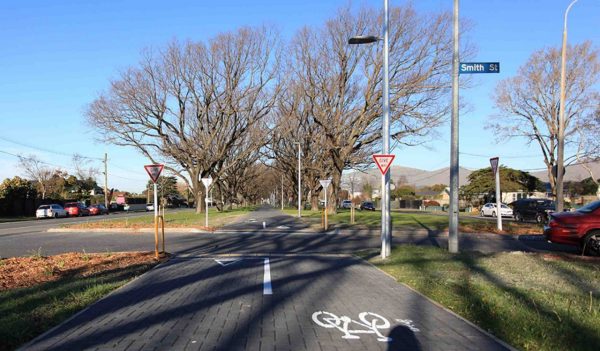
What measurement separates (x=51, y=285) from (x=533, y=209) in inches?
1273

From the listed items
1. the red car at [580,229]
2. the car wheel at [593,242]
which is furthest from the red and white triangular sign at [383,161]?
the car wheel at [593,242]

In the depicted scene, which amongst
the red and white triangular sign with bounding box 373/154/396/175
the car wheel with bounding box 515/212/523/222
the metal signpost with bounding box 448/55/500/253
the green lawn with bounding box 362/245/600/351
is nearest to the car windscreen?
the green lawn with bounding box 362/245/600/351

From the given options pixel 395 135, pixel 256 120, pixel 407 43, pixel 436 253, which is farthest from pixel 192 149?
pixel 436 253

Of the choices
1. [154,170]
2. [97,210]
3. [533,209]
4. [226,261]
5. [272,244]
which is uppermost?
[154,170]

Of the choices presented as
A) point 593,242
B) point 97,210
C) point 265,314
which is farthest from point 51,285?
point 97,210

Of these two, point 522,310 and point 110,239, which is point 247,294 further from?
point 110,239

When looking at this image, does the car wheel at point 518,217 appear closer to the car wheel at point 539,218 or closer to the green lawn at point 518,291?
the car wheel at point 539,218

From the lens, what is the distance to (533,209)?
34.1 metres

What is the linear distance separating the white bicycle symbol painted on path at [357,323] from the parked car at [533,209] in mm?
29951

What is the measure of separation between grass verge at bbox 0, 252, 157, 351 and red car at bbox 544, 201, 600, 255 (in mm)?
10687

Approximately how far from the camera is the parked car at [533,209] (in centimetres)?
3331

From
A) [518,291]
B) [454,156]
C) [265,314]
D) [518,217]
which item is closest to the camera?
[265,314]

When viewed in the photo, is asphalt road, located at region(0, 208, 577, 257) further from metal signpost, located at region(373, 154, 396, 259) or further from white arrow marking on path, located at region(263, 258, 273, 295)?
white arrow marking on path, located at region(263, 258, 273, 295)

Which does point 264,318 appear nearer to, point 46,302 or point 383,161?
point 46,302
